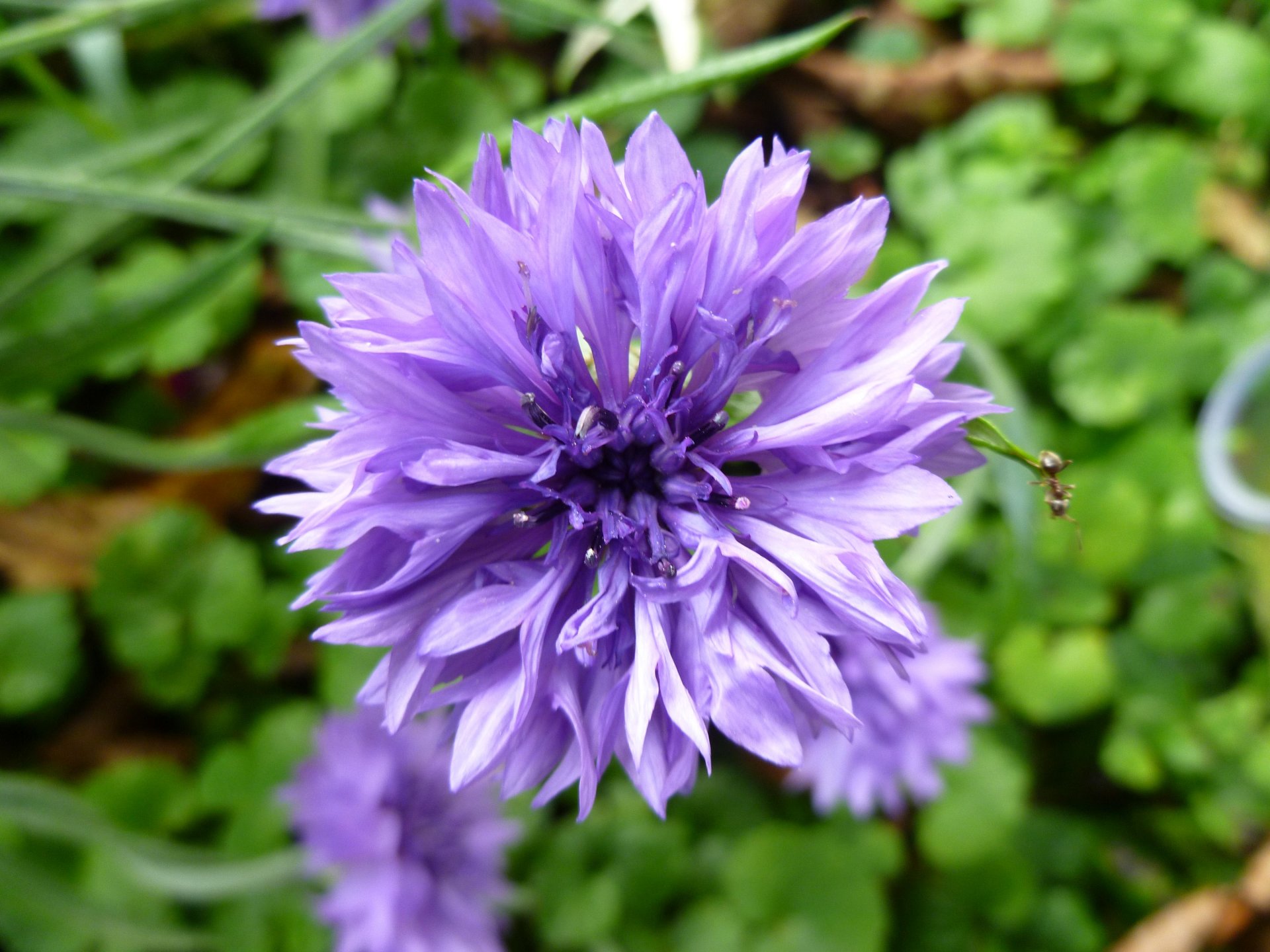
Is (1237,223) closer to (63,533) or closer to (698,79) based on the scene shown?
(698,79)

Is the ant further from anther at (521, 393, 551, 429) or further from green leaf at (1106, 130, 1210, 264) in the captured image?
green leaf at (1106, 130, 1210, 264)

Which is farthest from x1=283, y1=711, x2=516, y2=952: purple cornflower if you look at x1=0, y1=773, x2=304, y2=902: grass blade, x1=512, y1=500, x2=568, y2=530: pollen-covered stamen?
x1=512, y1=500, x2=568, y2=530: pollen-covered stamen

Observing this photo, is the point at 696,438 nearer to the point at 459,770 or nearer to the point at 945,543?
the point at 459,770

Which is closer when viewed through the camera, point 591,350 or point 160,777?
point 591,350

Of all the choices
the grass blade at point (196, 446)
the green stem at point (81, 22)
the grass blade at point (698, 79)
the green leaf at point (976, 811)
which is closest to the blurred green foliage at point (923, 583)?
the green leaf at point (976, 811)

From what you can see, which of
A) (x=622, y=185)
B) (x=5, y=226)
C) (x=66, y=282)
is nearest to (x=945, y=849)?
(x=622, y=185)

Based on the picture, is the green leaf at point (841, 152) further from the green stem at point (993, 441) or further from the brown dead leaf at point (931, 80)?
the green stem at point (993, 441)
